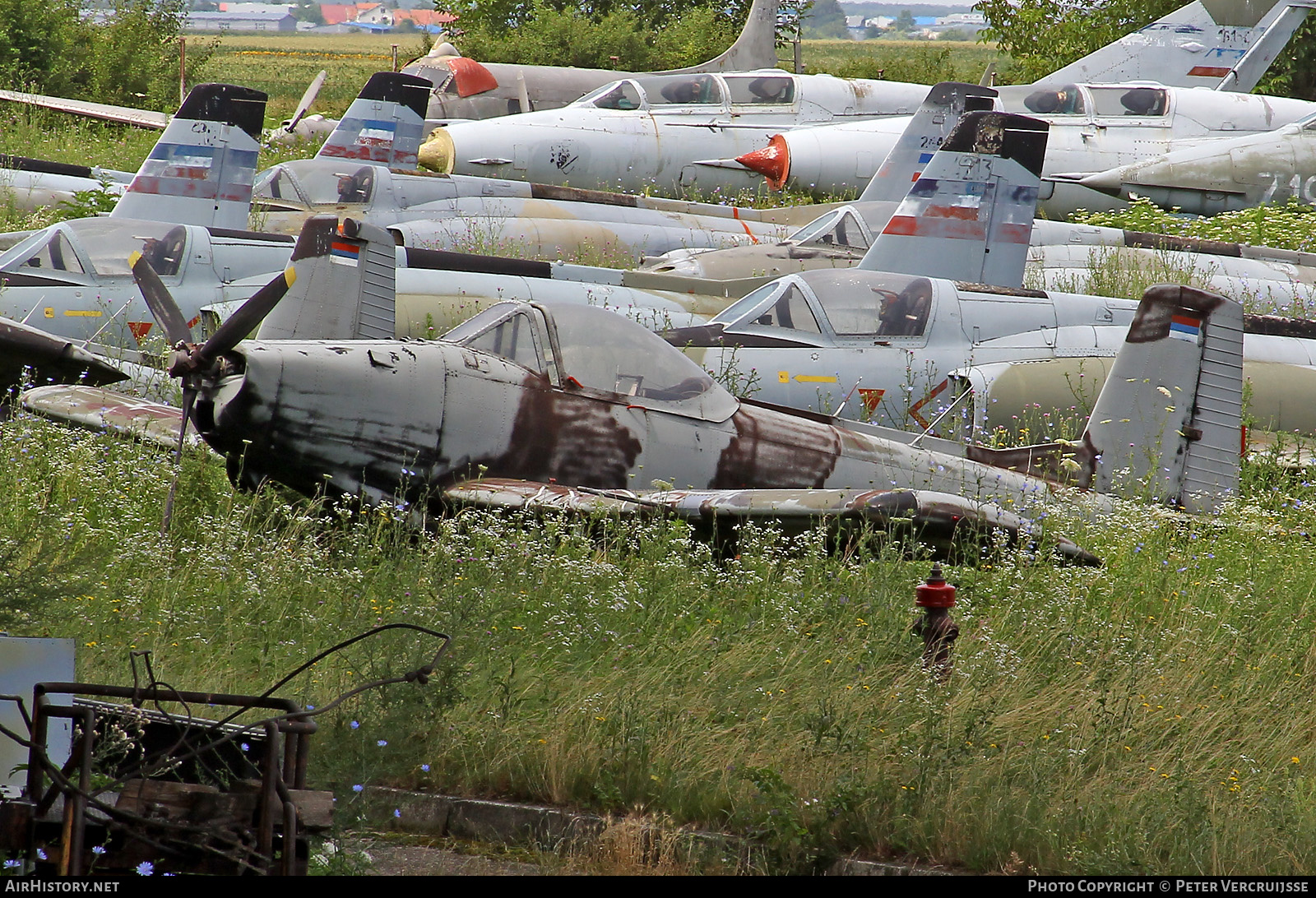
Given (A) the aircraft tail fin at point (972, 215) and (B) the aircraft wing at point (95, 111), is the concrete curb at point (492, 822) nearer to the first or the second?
(A) the aircraft tail fin at point (972, 215)

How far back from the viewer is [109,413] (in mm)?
8531

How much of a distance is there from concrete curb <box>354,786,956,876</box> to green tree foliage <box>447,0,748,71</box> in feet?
103

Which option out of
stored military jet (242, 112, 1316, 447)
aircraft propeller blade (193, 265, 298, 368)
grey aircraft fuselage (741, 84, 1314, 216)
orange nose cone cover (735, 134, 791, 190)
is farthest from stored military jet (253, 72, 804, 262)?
aircraft propeller blade (193, 265, 298, 368)

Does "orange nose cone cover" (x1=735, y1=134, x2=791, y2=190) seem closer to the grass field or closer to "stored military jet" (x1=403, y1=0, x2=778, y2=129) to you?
"stored military jet" (x1=403, y1=0, x2=778, y2=129)

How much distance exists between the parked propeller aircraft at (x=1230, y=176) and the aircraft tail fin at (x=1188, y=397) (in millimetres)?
13765

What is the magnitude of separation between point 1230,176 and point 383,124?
14185 mm

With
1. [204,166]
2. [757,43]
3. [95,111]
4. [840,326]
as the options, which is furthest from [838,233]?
[95,111]

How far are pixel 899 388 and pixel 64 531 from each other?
6628mm

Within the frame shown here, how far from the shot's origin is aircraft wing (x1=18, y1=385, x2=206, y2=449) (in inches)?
325

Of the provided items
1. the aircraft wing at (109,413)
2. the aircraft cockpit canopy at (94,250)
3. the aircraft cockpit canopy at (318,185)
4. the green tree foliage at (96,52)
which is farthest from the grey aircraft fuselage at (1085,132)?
the green tree foliage at (96,52)

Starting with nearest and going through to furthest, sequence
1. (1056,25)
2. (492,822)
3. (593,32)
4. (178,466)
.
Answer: (492,822) → (178,466) → (593,32) → (1056,25)

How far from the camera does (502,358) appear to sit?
24.5ft

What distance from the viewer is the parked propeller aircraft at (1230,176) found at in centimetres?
2072

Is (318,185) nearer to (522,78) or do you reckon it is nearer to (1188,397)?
(522,78)
